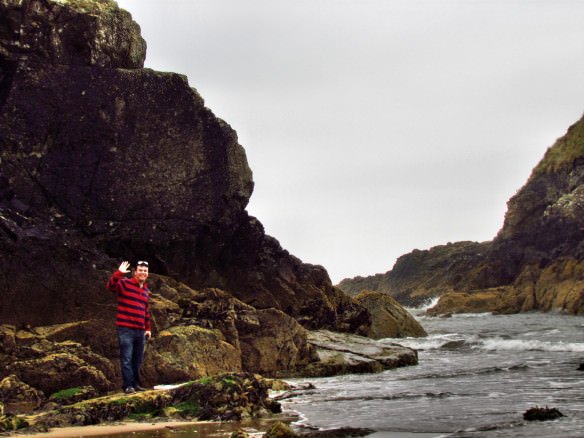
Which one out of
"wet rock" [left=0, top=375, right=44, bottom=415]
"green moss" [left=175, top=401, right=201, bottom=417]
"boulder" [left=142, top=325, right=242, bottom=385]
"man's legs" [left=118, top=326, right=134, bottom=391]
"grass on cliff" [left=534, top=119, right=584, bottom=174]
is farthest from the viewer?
"grass on cliff" [left=534, top=119, right=584, bottom=174]

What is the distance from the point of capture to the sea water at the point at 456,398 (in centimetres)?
595

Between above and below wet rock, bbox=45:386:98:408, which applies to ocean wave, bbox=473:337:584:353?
below

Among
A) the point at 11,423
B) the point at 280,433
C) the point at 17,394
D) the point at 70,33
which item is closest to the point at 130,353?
the point at 17,394

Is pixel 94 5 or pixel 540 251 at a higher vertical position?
pixel 94 5

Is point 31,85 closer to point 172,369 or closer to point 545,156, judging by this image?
point 172,369

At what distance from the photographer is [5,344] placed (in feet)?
30.2

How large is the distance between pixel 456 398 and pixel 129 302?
4.81 m

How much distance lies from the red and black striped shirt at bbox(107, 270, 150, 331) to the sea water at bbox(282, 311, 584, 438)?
2.39 metres

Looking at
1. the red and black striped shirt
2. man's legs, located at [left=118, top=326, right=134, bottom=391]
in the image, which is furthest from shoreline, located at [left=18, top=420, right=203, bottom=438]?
the red and black striped shirt

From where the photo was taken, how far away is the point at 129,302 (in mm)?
7848

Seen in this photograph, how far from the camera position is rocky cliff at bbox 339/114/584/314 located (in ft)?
160

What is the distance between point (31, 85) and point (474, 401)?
1120 cm

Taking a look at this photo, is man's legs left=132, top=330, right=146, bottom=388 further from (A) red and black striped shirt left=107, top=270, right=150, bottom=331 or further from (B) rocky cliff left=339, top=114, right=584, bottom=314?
(B) rocky cliff left=339, top=114, right=584, bottom=314

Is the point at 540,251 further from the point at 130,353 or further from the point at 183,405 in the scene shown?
the point at 183,405
